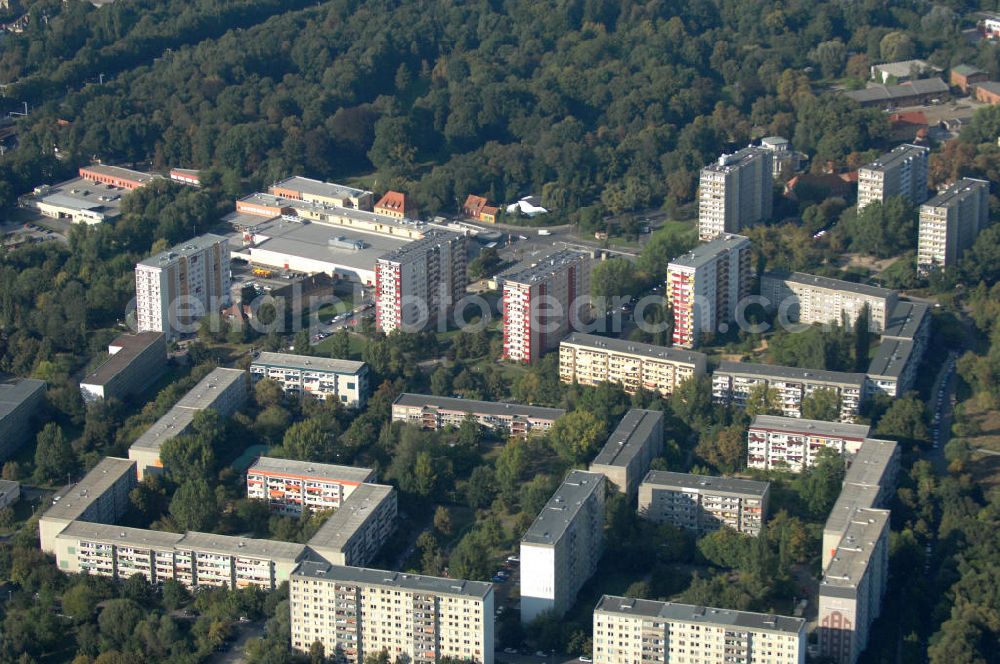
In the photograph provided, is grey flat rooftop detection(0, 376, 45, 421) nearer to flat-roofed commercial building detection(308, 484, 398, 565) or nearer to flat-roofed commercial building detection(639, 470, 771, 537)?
flat-roofed commercial building detection(308, 484, 398, 565)

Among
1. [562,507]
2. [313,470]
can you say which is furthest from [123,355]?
[562,507]

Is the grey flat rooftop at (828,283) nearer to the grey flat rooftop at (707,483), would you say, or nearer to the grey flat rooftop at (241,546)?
the grey flat rooftop at (707,483)

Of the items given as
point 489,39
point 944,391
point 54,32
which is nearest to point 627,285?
point 944,391

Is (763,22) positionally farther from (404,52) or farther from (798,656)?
(798,656)

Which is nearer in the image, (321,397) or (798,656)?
(798,656)

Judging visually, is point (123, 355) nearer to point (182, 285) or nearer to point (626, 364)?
point (182, 285)

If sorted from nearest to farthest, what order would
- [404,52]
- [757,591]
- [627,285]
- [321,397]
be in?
[757,591] < [321,397] < [627,285] < [404,52]

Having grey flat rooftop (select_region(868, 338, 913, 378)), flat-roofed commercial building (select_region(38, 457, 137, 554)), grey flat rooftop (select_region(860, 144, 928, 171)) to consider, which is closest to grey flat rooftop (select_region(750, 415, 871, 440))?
grey flat rooftop (select_region(868, 338, 913, 378))
